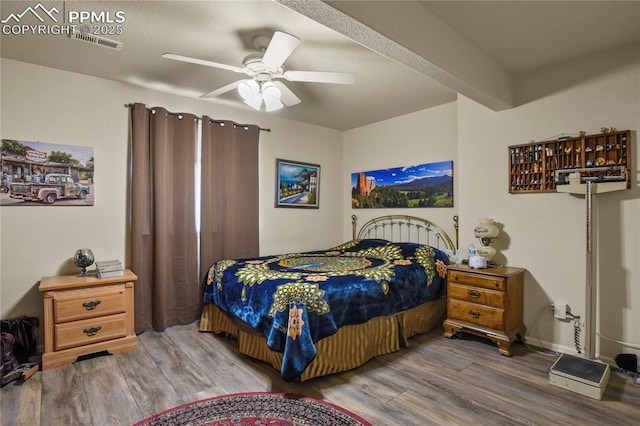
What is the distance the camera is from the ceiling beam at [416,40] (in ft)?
5.27

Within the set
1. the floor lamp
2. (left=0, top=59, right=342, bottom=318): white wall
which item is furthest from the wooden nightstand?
(left=0, top=59, right=342, bottom=318): white wall

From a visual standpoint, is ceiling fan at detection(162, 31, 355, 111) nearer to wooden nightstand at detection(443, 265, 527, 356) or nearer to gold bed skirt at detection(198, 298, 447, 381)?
Answer: gold bed skirt at detection(198, 298, 447, 381)

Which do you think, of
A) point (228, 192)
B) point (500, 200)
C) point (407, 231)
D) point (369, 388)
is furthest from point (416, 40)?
point (407, 231)

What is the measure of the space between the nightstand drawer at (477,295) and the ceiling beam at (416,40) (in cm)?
166

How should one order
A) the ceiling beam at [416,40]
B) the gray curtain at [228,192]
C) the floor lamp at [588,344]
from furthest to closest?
the gray curtain at [228,192] < the floor lamp at [588,344] < the ceiling beam at [416,40]

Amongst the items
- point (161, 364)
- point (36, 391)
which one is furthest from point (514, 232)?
point (36, 391)

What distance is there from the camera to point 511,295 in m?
2.84

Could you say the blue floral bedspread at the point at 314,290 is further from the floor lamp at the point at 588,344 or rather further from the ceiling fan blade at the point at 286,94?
the ceiling fan blade at the point at 286,94

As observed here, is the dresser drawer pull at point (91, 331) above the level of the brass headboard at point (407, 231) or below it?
below

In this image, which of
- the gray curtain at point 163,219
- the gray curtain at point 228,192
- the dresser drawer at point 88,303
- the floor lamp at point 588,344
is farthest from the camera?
the gray curtain at point 228,192

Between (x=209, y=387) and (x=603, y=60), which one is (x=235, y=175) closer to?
(x=209, y=387)

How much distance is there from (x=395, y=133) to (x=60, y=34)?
3.59 m

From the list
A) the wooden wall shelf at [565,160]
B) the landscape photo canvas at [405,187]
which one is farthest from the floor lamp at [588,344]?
the landscape photo canvas at [405,187]

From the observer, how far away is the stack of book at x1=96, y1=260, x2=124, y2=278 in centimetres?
292
